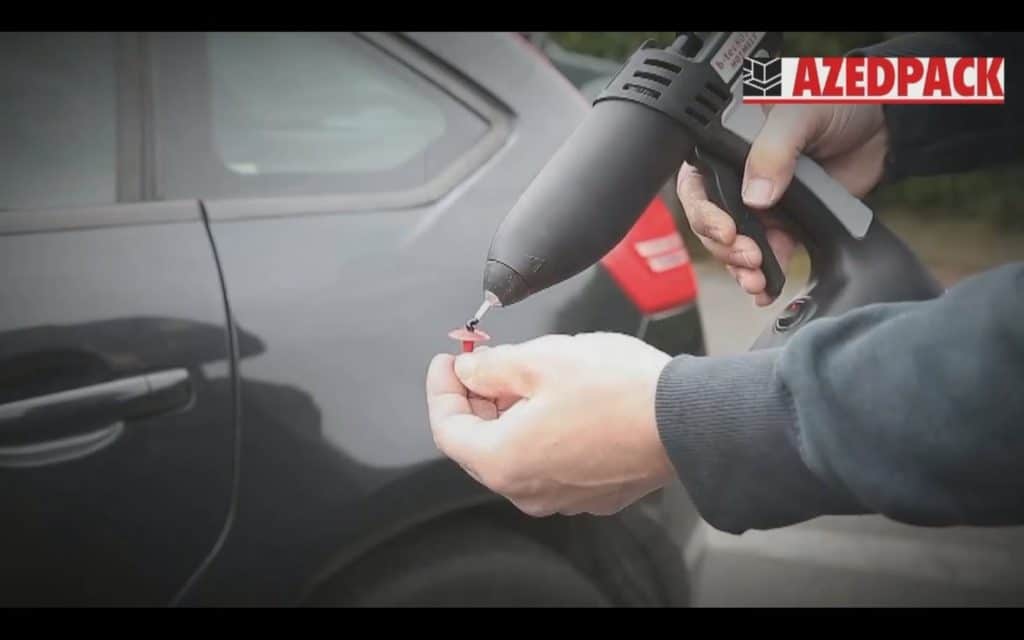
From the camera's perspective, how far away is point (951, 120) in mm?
911

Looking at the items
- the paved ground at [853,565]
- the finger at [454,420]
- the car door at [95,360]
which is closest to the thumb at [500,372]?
the finger at [454,420]

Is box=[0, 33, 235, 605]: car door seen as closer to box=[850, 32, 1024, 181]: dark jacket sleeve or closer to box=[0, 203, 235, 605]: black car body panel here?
box=[0, 203, 235, 605]: black car body panel

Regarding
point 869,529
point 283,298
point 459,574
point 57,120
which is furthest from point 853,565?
point 57,120

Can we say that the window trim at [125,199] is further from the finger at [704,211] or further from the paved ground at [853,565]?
the paved ground at [853,565]

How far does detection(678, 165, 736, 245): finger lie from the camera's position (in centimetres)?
83

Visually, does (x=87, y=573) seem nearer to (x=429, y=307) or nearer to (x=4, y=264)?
(x=4, y=264)

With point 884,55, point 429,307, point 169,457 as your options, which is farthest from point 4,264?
point 884,55

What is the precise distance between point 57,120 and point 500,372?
0.67 metres

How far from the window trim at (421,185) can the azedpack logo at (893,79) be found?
45 cm

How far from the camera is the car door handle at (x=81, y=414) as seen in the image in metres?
1.09

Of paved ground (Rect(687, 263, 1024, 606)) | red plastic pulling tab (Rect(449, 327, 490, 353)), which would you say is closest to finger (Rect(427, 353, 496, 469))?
red plastic pulling tab (Rect(449, 327, 490, 353))

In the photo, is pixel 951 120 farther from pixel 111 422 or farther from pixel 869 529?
pixel 869 529

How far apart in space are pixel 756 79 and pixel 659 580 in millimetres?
772
